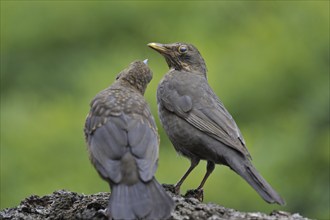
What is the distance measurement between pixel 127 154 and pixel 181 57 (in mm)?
2494

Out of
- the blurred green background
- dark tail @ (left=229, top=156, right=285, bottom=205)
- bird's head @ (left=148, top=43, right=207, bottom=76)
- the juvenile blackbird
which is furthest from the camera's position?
the blurred green background

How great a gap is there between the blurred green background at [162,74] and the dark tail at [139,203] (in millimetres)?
3815

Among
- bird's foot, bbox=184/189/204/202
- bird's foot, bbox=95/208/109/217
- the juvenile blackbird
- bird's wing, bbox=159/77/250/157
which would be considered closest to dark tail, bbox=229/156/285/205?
the juvenile blackbird

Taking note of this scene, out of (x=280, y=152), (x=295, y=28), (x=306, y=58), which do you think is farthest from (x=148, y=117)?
(x=295, y=28)

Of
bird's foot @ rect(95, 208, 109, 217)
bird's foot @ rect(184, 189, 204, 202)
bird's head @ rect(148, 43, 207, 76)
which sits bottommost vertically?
bird's foot @ rect(95, 208, 109, 217)

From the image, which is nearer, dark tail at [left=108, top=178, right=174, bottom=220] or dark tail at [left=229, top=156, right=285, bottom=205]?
dark tail at [left=108, top=178, right=174, bottom=220]

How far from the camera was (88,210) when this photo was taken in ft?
21.2

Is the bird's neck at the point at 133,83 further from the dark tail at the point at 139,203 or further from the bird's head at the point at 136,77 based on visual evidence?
the dark tail at the point at 139,203


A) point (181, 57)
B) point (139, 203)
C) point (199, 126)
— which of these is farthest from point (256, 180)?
point (181, 57)

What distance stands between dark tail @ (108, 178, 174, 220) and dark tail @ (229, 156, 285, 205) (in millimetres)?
1025

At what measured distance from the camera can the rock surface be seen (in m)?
6.30

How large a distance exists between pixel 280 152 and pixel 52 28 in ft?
16.4

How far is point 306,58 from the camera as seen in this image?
1425cm

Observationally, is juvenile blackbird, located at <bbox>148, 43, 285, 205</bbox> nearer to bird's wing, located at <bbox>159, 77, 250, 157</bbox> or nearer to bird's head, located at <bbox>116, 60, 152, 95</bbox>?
bird's wing, located at <bbox>159, 77, 250, 157</bbox>
